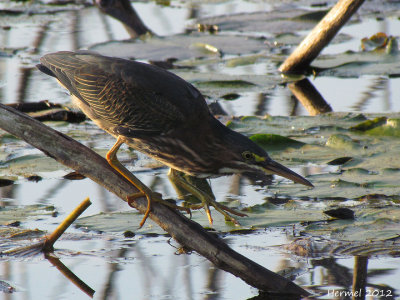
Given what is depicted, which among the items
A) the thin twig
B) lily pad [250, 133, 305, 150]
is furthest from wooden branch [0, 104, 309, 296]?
lily pad [250, 133, 305, 150]

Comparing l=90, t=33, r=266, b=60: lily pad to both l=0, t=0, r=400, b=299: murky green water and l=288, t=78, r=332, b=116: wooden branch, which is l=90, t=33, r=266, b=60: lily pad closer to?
l=0, t=0, r=400, b=299: murky green water

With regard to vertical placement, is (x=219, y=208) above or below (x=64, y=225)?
above

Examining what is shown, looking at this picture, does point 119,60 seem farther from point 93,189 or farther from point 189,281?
point 189,281

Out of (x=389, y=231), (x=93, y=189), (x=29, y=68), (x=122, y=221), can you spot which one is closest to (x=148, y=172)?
(x=93, y=189)

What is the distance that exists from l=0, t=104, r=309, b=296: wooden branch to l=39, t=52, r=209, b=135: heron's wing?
1.74 feet

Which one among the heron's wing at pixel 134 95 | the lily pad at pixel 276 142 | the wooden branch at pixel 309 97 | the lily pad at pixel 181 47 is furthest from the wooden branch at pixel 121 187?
the lily pad at pixel 181 47

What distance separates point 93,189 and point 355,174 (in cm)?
202

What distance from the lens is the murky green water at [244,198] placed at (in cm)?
412

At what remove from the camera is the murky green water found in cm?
412

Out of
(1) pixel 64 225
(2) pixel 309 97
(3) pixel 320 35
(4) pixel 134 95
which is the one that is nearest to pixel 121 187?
(1) pixel 64 225

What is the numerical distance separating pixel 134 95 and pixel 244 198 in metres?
1.22

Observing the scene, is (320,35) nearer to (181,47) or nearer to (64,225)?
(181,47)

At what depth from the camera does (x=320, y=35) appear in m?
7.84

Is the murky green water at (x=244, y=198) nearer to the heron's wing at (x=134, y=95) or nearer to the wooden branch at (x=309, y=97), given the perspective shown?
the wooden branch at (x=309, y=97)
